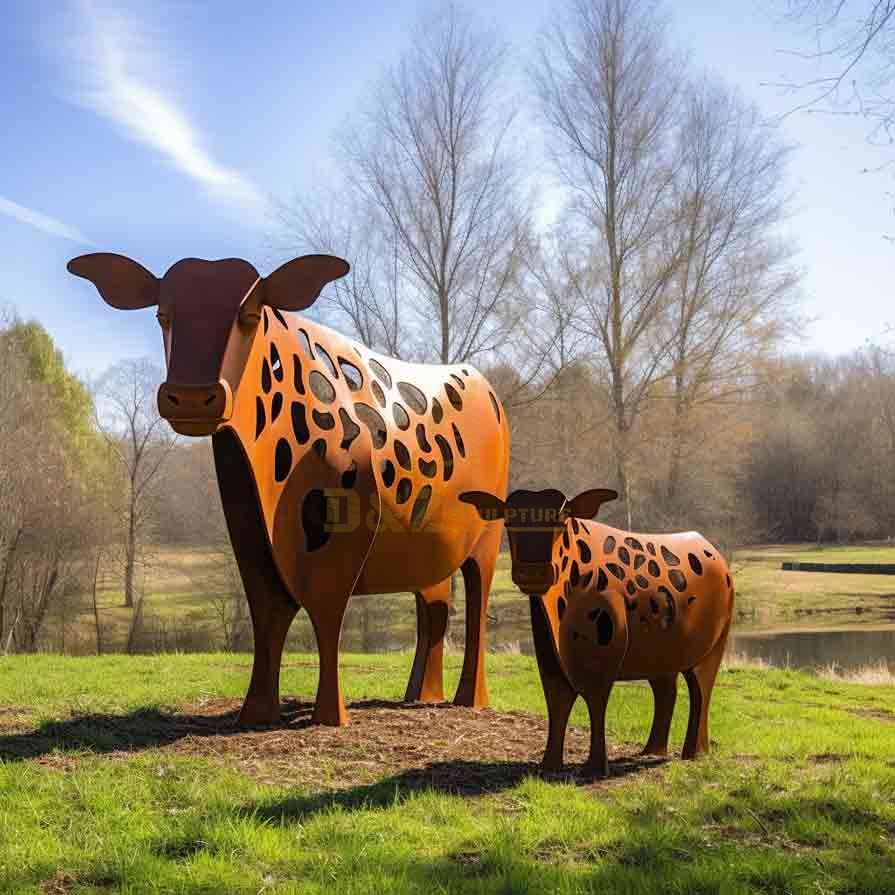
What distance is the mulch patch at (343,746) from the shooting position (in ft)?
19.9

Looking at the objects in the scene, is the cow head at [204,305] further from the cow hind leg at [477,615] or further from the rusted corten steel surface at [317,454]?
the cow hind leg at [477,615]

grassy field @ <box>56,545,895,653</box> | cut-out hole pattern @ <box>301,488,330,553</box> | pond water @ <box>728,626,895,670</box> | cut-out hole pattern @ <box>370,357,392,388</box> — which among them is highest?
cut-out hole pattern @ <box>370,357,392,388</box>

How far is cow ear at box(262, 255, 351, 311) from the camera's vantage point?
650 centimetres

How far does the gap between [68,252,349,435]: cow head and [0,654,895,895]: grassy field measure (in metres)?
2.23

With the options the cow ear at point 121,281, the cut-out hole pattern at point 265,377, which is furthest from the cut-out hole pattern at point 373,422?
the cow ear at point 121,281

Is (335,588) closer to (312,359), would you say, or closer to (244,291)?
(312,359)

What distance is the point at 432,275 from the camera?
2214 cm

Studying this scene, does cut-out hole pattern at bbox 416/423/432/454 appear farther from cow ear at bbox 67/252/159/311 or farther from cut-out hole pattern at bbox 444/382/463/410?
cow ear at bbox 67/252/159/311

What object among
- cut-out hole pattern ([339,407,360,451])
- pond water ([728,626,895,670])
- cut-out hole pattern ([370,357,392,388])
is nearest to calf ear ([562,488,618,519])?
cut-out hole pattern ([339,407,360,451])

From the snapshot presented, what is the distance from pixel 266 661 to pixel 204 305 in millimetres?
2910

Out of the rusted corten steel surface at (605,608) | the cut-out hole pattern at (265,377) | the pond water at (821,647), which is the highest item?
the cut-out hole pattern at (265,377)

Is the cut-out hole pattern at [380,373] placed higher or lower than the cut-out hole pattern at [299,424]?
higher

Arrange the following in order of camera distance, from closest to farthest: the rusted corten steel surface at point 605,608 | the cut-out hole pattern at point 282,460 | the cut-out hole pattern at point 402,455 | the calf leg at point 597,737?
1. the rusted corten steel surface at point 605,608
2. the calf leg at point 597,737
3. the cut-out hole pattern at point 282,460
4. the cut-out hole pattern at point 402,455

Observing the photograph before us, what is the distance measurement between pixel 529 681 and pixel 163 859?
25.0ft
